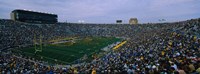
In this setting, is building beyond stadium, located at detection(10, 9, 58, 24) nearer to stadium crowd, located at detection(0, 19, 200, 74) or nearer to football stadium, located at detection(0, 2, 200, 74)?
football stadium, located at detection(0, 2, 200, 74)

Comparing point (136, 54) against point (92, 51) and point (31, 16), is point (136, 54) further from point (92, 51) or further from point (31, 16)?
point (31, 16)

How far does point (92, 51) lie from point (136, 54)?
2787 cm

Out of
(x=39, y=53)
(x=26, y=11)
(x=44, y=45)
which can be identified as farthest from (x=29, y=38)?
(x=26, y=11)

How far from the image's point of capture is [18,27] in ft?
197

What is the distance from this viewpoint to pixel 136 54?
20.9 m

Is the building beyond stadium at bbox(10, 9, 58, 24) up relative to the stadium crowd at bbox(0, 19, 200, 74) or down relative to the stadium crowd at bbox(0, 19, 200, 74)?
up

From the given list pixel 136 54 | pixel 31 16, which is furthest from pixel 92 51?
pixel 31 16

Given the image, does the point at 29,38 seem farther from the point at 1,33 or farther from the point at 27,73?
the point at 27,73

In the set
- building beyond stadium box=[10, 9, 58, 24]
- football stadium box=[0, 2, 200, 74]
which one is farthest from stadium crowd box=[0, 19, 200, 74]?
building beyond stadium box=[10, 9, 58, 24]

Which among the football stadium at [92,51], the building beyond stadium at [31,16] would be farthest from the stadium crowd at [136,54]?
the building beyond stadium at [31,16]

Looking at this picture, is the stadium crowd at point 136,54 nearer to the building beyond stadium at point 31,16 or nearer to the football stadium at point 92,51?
the football stadium at point 92,51

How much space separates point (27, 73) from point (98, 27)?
81.6 metres

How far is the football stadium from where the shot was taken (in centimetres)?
1361

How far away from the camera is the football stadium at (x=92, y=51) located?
1361 centimetres
